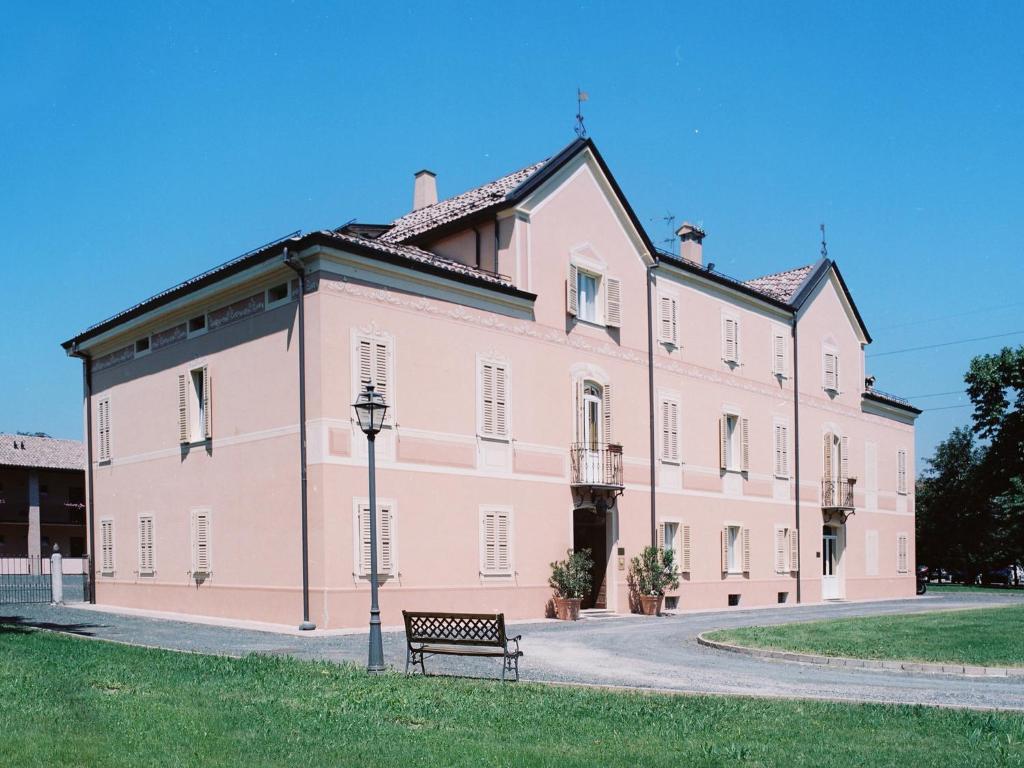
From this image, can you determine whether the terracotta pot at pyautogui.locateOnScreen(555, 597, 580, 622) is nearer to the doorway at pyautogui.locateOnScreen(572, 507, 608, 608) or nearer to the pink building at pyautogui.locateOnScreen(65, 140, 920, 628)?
the pink building at pyautogui.locateOnScreen(65, 140, 920, 628)

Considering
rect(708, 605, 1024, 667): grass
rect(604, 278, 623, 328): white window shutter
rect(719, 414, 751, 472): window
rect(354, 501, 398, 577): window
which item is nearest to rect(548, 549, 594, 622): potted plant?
rect(354, 501, 398, 577): window

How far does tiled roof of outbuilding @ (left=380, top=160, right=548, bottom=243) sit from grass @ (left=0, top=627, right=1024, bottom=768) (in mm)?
15868

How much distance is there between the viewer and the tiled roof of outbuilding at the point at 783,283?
37.3 meters

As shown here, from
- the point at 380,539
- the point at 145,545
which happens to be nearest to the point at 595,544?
the point at 380,539

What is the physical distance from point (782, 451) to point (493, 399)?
15.1 meters

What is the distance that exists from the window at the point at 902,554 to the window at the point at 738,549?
42.4ft

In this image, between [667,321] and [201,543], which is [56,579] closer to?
[201,543]

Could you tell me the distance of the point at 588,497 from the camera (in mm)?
26547

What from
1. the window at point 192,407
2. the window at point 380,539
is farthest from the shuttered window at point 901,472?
the window at point 192,407

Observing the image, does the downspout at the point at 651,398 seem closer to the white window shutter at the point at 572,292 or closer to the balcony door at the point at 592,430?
the balcony door at the point at 592,430

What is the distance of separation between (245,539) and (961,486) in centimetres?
4758

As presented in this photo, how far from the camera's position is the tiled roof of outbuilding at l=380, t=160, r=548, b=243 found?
26266 millimetres

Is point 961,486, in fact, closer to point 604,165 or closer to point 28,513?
point 604,165

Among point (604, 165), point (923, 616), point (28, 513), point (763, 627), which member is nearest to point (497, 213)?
point (604, 165)
